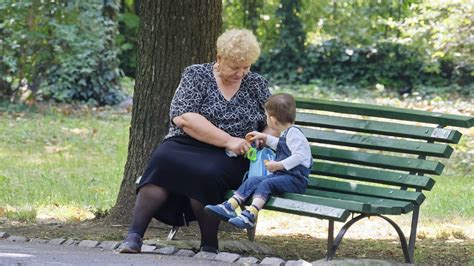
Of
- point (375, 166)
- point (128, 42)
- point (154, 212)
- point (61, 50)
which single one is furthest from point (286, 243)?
point (128, 42)

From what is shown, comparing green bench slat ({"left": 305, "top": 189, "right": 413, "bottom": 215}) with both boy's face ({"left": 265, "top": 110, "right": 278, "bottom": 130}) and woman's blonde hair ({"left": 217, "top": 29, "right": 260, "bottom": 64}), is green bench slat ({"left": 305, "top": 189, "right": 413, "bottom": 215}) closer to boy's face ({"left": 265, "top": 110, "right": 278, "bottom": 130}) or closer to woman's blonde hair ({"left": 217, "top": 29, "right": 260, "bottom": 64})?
boy's face ({"left": 265, "top": 110, "right": 278, "bottom": 130})

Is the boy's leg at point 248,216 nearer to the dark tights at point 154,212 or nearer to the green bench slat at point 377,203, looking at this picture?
the dark tights at point 154,212

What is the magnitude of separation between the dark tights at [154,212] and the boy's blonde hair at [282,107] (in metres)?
0.65

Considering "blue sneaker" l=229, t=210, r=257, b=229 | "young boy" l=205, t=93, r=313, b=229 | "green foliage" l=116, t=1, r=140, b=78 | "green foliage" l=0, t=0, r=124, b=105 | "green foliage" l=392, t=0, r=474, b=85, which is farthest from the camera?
"green foliage" l=116, t=1, r=140, b=78

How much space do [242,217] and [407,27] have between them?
1063 centimetres

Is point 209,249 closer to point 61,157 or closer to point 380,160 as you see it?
point 380,160

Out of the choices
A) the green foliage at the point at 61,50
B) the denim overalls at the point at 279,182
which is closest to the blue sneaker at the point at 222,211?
the denim overalls at the point at 279,182

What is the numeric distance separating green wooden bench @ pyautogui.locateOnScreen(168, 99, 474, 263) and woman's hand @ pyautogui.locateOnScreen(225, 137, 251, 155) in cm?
25

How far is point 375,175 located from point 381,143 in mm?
205

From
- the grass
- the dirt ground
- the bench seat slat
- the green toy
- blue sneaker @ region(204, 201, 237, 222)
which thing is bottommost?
the grass

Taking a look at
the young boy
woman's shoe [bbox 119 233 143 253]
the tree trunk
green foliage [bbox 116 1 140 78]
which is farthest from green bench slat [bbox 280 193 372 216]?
green foliage [bbox 116 1 140 78]

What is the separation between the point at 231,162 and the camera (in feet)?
19.8

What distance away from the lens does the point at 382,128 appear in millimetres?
6320

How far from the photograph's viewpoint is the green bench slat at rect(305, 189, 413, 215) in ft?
17.8
